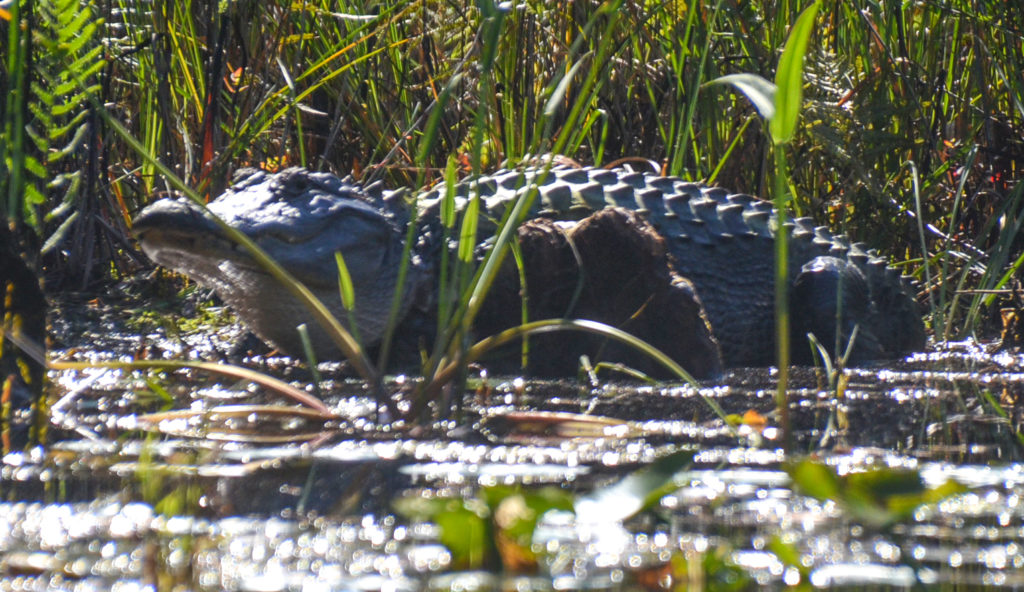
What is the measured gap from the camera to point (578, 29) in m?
4.38

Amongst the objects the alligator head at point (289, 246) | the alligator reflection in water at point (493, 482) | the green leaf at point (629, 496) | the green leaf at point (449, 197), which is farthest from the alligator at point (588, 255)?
the green leaf at point (629, 496)

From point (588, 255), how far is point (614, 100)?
1.55 metres

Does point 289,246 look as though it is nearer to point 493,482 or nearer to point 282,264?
point 282,264

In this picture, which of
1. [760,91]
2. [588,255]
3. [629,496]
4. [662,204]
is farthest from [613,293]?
[629,496]

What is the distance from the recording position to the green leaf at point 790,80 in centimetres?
155

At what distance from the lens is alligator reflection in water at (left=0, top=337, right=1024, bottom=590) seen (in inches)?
42.1

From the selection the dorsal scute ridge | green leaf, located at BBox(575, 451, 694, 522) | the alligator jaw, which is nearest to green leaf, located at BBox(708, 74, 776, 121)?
green leaf, located at BBox(575, 451, 694, 522)

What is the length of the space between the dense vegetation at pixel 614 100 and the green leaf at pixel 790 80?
85.1 inches

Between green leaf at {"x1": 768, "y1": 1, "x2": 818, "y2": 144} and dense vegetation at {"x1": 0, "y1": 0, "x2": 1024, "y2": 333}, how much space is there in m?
2.16

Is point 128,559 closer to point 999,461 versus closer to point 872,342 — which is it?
point 999,461

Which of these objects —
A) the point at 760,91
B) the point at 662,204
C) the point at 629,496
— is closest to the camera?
the point at 629,496

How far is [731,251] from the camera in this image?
12.6ft

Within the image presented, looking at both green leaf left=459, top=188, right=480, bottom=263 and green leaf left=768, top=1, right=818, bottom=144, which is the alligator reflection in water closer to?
green leaf left=459, top=188, right=480, bottom=263

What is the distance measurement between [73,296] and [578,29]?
6.31 feet
